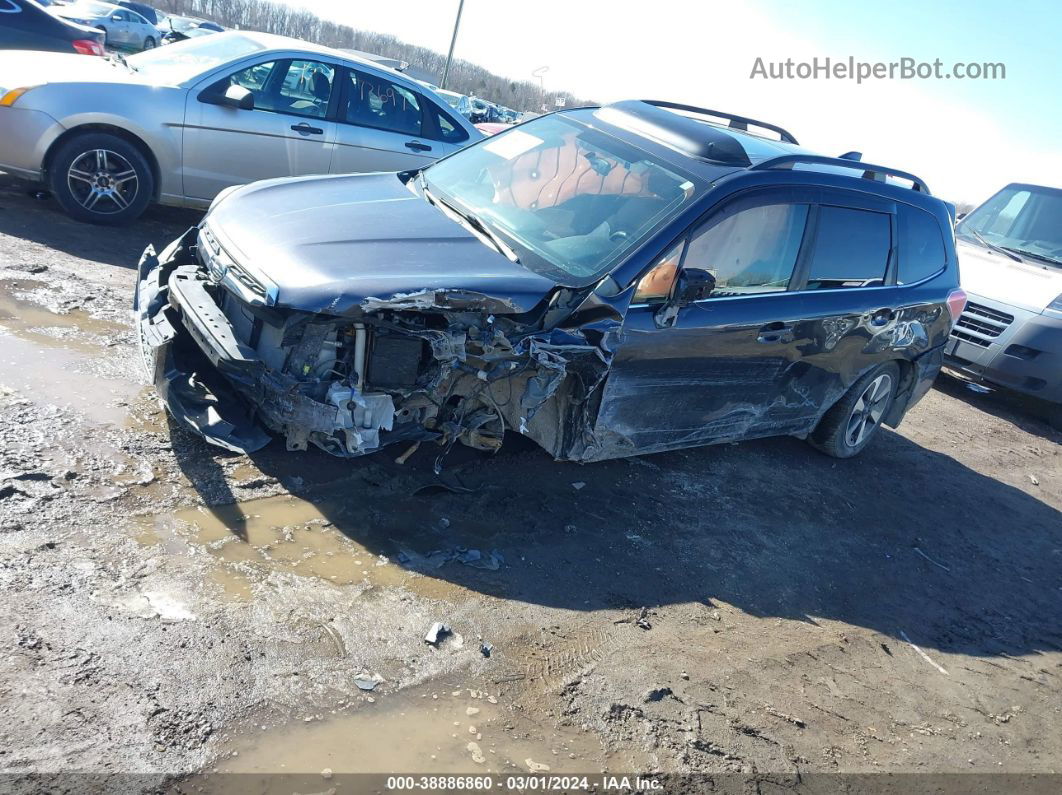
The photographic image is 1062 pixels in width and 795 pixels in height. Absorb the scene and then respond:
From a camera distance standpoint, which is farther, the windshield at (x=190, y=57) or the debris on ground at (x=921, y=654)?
the windshield at (x=190, y=57)

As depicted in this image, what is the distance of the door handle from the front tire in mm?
5200

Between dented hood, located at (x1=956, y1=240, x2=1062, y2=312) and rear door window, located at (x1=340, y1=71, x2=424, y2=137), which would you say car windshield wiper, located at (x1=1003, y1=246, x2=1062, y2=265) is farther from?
rear door window, located at (x1=340, y1=71, x2=424, y2=137)

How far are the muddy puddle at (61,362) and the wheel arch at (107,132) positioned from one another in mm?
1751

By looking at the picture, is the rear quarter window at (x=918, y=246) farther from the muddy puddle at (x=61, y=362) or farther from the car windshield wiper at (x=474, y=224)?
the muddy puddle at (x=61, y=362)

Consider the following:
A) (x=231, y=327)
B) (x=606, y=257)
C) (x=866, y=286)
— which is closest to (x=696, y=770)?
(x=606, y=257)

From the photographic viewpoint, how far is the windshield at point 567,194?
4230 mm

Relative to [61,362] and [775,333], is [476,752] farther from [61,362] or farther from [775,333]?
[61,362]

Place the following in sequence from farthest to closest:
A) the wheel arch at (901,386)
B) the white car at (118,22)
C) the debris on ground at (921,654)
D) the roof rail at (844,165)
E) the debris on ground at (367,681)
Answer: the white car at (118,22) → the wheel arch at (901,386) → the roof rail at (844,165) → the debris on ground at (921,654) → the debris on ground at (367,681)

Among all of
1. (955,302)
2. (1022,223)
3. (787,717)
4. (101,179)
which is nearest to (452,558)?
(787,717)

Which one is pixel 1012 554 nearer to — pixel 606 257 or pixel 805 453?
pixel 805 453

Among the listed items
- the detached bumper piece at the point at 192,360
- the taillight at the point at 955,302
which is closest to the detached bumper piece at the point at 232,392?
the detached bumper piece at the point at 192,360

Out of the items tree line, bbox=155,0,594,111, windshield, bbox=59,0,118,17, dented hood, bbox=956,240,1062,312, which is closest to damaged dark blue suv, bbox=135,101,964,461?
dented hood, bbox=956,240,1062,312

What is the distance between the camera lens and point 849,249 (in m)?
5.26

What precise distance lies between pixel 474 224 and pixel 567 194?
0.57m
